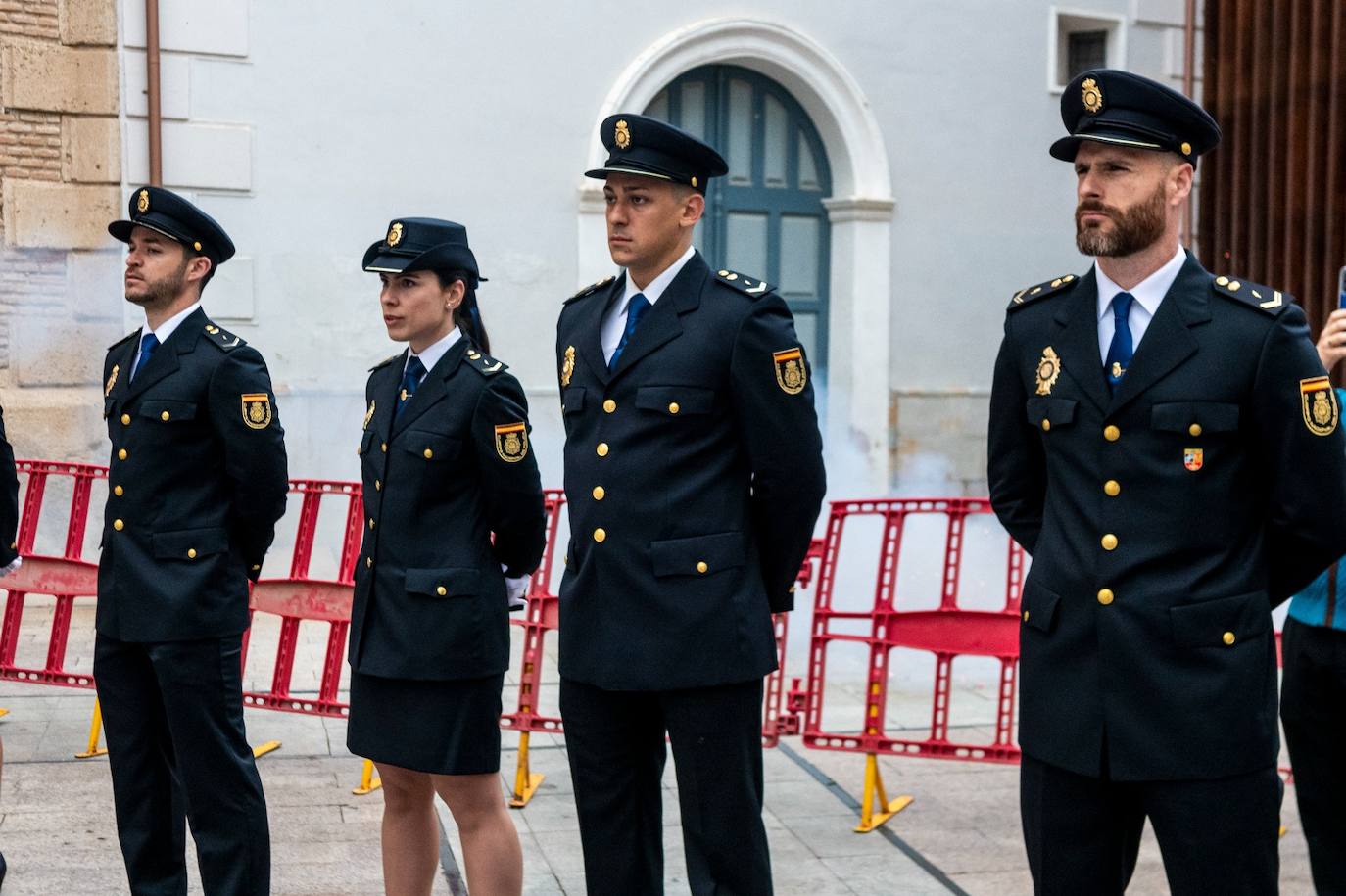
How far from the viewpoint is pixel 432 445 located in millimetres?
4027

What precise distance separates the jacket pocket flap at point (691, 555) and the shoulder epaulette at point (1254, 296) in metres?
1.18

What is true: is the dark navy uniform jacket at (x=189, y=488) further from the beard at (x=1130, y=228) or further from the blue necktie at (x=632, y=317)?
the beard at (x=1130, y=228)

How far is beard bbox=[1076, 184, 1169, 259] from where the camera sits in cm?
305

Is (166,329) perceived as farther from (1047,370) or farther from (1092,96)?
(1092,96)

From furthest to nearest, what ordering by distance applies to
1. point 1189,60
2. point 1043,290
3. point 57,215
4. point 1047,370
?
point 1189,60 → point 57,215 → point 1043,290 → point 1047,370

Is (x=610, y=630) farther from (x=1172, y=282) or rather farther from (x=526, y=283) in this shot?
(x=526, y=283)

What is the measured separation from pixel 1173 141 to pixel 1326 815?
2190mm

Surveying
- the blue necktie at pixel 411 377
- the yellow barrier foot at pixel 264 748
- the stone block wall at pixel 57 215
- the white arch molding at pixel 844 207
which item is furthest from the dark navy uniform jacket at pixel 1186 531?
the white arch molding at pixel 844 207

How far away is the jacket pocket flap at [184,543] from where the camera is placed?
4305mm

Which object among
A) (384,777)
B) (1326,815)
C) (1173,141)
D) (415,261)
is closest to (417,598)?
(384,777)

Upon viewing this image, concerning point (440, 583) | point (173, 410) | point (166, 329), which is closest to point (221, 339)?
point (166, 329)

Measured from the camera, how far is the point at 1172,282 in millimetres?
3129

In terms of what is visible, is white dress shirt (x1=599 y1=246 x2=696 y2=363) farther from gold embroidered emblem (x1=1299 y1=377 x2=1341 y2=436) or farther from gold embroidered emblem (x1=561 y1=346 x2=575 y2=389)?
gold embroidered emblem (x1=1299 y1=377 x2=1341 y2=436)

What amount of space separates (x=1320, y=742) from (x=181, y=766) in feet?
9.95
